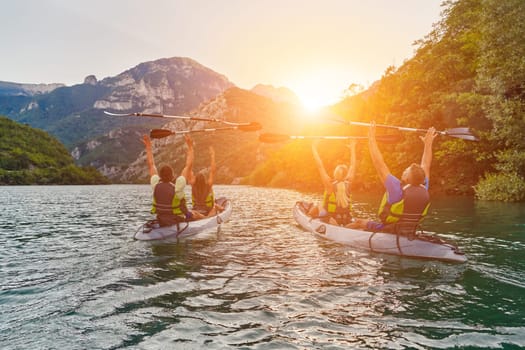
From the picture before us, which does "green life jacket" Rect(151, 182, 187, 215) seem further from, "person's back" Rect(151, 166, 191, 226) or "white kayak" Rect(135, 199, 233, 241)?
"white kayak" Rect(135, 199, 233, 241)

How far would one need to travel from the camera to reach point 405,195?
30.0 feet

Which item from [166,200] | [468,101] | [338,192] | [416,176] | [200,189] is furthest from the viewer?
[468,101]

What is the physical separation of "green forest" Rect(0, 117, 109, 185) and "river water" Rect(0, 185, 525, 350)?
376 ft

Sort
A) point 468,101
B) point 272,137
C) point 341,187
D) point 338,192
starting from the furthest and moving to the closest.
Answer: point 468,101
point 272,137
point 338,192
point 341,187

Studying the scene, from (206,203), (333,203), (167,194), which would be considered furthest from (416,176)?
(206,203)

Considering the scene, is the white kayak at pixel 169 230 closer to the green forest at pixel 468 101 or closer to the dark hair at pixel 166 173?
the dark hair at pixel 166 173

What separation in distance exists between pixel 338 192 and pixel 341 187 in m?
0.28

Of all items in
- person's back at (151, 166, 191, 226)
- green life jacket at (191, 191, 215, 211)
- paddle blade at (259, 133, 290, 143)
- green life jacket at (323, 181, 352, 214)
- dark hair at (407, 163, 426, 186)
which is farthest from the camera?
green life jacket at (191, 191, 215, 211)

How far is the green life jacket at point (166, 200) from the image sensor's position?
11.8m

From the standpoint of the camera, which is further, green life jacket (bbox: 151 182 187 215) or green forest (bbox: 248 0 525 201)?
green forest (bbox: 248 0 525 201)

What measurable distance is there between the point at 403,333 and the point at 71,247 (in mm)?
10177

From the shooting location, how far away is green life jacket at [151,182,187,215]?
11828 millimetres

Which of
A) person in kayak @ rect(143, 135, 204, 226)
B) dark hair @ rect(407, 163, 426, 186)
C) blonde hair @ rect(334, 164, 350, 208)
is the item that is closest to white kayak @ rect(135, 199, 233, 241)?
person in kayak @ rect(143, 135, 204, 226)

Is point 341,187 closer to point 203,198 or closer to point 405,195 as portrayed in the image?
point 405,195
